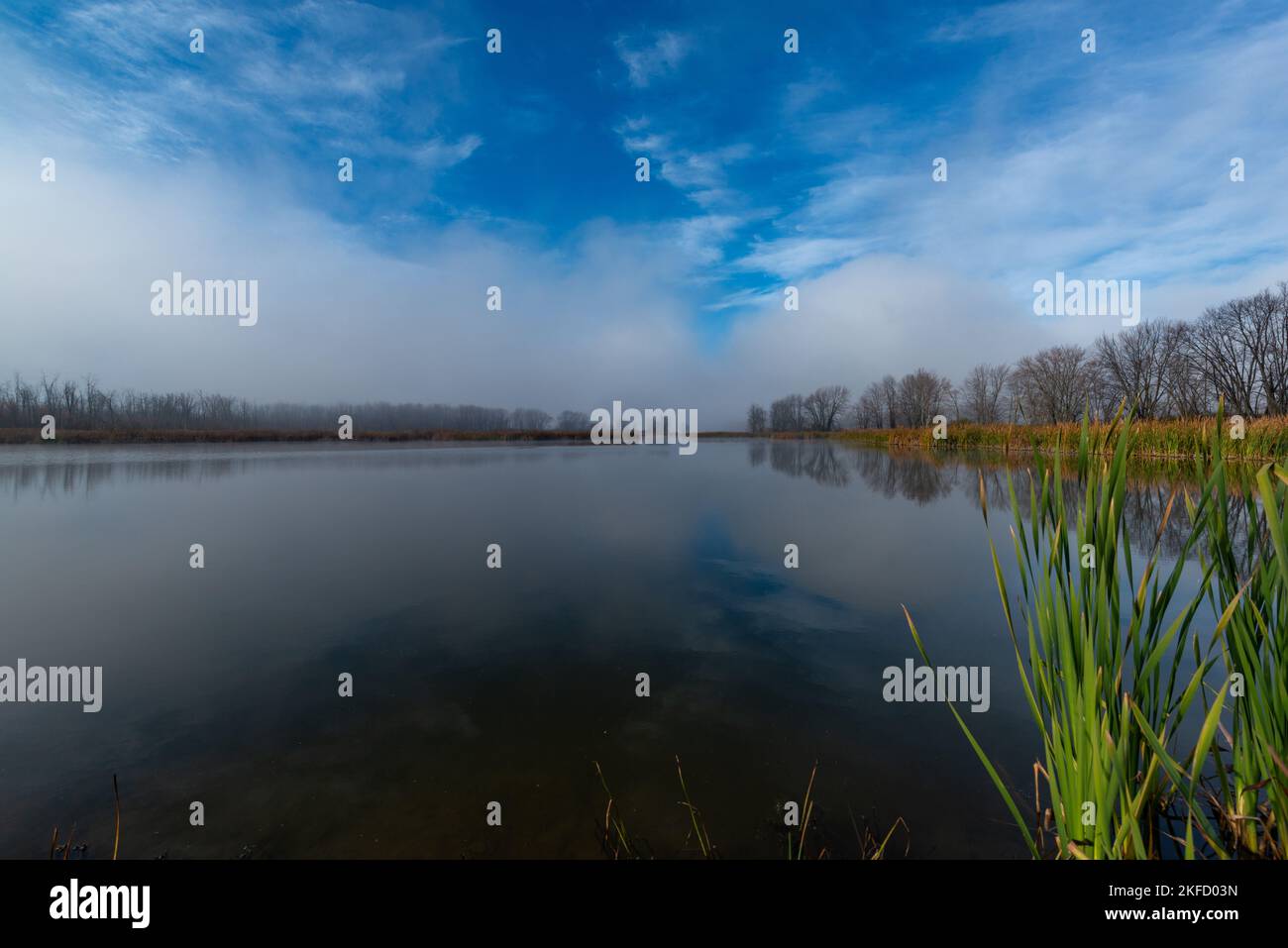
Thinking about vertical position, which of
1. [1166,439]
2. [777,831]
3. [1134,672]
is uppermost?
[1166,439]

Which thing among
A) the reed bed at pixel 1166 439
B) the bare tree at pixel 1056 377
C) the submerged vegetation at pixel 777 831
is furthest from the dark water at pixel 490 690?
the bare tree at pixel 1056 377

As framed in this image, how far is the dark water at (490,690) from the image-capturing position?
2082 millimetres

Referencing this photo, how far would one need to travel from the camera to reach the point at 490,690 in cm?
312

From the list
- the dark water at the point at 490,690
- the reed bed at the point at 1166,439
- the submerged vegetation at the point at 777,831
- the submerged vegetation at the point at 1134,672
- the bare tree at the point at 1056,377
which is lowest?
the submerged vegetation at the point at 777,831

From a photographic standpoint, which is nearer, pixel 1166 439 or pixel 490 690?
pixel 490 690

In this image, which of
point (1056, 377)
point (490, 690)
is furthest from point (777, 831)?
point (1056, 377)

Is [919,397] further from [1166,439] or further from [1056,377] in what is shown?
[1166,439]

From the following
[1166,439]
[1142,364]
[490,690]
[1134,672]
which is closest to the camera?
[1134,672]

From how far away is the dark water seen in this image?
2.08 metres

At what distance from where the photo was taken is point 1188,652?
361cm

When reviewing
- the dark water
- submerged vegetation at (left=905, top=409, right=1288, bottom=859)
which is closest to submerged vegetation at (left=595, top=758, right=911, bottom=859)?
the dark water

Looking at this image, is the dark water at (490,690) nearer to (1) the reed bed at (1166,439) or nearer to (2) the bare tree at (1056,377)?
(1) the reed bed at (1166,439)

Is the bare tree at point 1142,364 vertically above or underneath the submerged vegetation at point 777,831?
above
